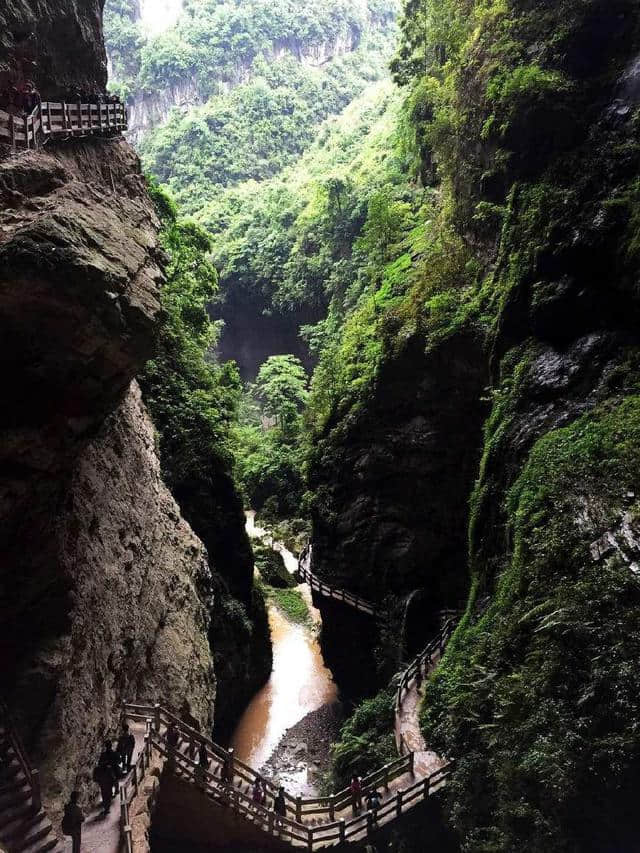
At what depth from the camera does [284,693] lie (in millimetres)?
25516

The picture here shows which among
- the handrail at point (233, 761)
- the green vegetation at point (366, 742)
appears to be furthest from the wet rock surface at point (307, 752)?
the handrail at point (233, 761)

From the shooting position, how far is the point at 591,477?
11.3 meters

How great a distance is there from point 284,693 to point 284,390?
24.8m

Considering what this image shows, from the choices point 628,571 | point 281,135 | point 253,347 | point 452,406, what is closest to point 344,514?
point 452,406

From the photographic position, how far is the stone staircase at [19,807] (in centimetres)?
807

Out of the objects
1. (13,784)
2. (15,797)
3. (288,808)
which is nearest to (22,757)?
(13,784)

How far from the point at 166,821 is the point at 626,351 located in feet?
45.5

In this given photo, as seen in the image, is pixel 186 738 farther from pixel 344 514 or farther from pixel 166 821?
pixel 344 514

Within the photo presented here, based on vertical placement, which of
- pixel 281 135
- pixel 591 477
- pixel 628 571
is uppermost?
Answer: pixel 281 135

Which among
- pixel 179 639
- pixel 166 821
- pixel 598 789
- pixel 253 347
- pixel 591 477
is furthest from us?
pixel 253 347

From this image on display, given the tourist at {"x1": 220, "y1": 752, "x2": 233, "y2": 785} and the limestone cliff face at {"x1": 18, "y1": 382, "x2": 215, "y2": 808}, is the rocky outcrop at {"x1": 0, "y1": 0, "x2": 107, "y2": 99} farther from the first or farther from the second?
the tourist at {"x1": 220, "y1": 752, "x2": 233, "y2": 785}

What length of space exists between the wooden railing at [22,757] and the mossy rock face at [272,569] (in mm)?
26220

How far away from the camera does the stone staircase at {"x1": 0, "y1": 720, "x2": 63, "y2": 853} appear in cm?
807

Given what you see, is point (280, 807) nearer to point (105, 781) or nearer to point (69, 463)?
point (105, 781)
